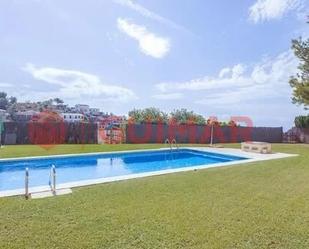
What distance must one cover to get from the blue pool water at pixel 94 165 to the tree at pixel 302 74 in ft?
15.0

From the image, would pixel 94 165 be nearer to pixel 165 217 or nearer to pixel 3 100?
pixel 165 217

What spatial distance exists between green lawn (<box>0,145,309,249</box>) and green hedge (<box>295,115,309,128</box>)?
2102cm

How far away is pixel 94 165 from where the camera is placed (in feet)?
47.0

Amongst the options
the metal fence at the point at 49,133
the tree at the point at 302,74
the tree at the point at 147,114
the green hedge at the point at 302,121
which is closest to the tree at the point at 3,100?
the tree at the point at 147,114

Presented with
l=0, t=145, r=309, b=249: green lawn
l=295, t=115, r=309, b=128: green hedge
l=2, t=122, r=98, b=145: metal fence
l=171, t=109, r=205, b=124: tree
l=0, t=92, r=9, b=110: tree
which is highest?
l=0, t=92, r=9, b=110: tree

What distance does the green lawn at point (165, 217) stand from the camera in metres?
4.12

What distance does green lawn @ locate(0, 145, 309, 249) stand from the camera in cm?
412

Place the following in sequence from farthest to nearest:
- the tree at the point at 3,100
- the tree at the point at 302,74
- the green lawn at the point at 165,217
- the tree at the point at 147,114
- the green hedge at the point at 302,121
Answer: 1. the tree at the point at 3,100
2. the tree at the point at 147,114
3. the green hedge at the point at 302,121
4. the tree at the point at 302,74
5. the green lawn at the point at 165,217

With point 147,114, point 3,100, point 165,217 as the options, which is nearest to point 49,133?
point 147,114

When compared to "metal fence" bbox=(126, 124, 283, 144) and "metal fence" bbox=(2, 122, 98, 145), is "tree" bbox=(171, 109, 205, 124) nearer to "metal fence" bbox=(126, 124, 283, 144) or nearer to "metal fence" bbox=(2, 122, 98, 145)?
"metal fence" bbox=(126, 124, 283, 144)

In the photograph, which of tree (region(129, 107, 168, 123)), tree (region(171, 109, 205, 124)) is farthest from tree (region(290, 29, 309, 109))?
tree (region(129, 107, 168, 123))

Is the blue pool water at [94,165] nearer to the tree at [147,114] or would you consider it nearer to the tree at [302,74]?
the tree at [302,74]

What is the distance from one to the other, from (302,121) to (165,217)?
2517 cm

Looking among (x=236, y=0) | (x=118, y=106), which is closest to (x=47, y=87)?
(x=118, y=106)
